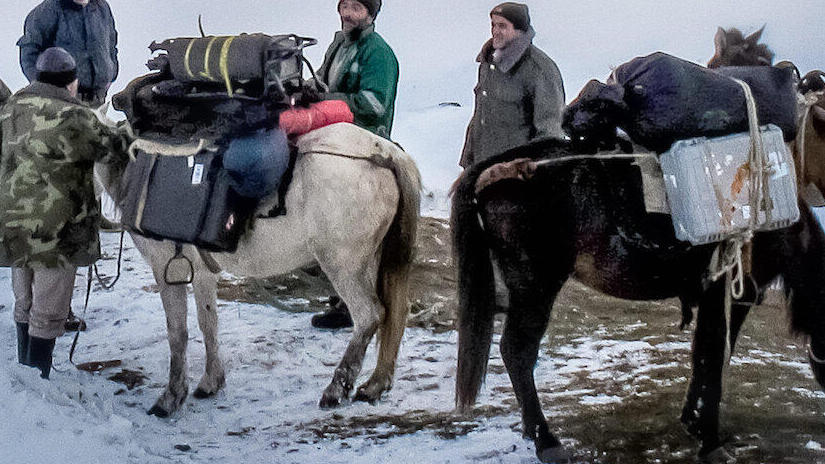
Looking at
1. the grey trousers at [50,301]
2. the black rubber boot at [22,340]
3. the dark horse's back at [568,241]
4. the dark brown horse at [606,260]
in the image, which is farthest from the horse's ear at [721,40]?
the black rubber boot at [22,340]

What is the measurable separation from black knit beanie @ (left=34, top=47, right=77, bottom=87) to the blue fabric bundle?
36.4 inches

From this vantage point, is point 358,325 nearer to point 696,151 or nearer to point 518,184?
point 518,184

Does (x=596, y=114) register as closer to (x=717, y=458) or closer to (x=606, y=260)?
(x=606, y=260)

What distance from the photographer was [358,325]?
4.07m

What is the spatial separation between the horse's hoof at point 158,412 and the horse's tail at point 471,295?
1544 mm

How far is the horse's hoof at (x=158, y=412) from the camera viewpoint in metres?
4.03

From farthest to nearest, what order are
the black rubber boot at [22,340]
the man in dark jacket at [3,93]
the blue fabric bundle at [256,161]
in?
the man in dark jacket at [3,93] → the black rubber boot at [22,340] → the blue fabric bundle at [256,161]

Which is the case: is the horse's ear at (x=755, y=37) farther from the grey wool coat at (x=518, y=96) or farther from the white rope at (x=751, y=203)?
the grey wool coat at (x=518, y=96)

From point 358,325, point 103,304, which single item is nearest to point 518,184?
point 358,325

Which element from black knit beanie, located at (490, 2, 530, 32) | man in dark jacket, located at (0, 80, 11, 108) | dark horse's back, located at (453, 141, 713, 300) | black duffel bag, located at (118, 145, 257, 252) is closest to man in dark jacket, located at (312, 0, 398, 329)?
black knit beanie, located at (490, 2, 530, 32)

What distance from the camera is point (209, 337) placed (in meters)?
4.32

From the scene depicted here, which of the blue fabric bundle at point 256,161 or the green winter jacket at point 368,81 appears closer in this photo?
the blue fabric bundle at point 256,161

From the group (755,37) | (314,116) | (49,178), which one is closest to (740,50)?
(755,37)

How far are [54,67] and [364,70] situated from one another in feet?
5.43
